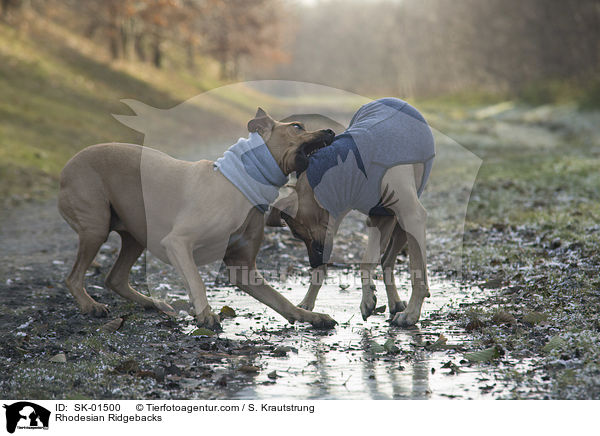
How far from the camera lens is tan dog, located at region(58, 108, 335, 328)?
17.4 ft

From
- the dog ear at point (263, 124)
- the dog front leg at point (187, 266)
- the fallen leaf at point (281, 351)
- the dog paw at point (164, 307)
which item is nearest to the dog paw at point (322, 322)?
the fallen leaf at point (281, 351)

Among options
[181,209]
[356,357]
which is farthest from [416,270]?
[181,209]

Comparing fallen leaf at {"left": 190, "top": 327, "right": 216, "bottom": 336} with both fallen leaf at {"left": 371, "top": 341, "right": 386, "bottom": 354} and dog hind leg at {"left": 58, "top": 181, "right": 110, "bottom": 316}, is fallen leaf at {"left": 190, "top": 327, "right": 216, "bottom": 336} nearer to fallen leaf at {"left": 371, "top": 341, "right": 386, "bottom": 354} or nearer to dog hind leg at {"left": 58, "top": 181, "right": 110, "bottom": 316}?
dog hind leg at {"left": 58, "top": 181, "right": 110, "bottom": 316}

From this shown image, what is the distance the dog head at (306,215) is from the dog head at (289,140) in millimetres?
149

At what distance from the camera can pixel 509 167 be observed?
1575cm

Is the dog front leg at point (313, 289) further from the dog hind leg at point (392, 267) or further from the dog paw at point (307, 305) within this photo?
the dog hind leg at point (392, 267)

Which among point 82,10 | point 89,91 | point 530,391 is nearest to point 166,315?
point 530,391

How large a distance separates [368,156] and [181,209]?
1.46 metres

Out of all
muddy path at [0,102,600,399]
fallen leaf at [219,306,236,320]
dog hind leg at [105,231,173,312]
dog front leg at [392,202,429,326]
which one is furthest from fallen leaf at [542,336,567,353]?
dog hind leg at [105,231,173,312]

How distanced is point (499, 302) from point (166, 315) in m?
2.80

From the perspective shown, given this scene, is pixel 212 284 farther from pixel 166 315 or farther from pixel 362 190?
pixel 362 190

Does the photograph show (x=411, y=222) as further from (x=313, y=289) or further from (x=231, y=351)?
(x=231, y=351)

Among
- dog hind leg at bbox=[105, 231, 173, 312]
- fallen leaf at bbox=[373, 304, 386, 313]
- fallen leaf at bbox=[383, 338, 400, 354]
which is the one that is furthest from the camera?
dog hind leg at bbox=[105, 231, 173, 312]

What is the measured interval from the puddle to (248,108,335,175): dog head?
1269 mm
